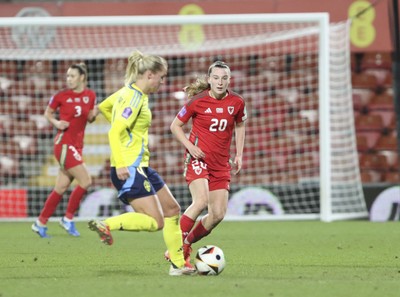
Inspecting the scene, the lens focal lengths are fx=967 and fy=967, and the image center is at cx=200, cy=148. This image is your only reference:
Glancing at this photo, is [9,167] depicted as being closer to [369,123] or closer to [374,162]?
[374,162]

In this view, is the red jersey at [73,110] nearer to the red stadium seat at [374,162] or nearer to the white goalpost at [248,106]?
the white goalpost at [248,106]

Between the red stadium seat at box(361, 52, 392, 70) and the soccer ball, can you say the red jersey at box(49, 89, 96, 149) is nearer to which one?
the soccer ball

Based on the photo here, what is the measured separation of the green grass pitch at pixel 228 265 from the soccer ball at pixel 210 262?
0.28 ft

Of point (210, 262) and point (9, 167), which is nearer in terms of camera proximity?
point (210, 262)

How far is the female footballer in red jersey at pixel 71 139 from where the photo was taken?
10750mm

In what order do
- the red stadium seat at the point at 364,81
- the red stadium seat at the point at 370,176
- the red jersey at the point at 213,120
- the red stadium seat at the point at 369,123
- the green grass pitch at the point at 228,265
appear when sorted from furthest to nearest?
the red stadium seat at the point at 364,81, the red stadium seat at the point at 369,123, the red stadium seat at the point at 370,176, the red jersey at the point at 213,120, the green grass pitch at the point at 228,265

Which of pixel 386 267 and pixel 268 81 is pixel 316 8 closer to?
pixel 268 81

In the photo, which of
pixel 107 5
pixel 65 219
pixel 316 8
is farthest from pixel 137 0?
pixel 65 219

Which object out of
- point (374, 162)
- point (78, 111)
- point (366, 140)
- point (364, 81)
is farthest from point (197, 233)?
point (364, 81)

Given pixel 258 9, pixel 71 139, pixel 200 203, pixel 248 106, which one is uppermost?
pixel 258 9

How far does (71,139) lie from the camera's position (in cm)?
1082

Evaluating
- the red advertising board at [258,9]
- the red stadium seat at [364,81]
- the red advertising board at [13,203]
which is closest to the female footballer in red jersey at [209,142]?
the red advertising board at [13,203]

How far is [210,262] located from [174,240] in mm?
312

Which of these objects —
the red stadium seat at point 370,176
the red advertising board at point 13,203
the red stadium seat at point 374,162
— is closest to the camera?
the red advertising board at point 13,203
